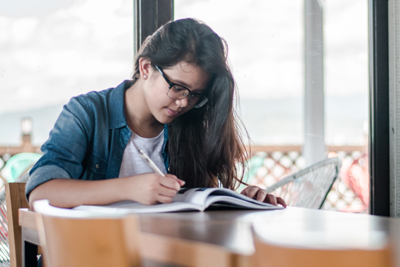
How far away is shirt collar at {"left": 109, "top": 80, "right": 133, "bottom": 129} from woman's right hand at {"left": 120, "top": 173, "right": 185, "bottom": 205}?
405 mm

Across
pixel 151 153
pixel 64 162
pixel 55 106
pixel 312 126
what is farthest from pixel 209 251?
pixel 312 126

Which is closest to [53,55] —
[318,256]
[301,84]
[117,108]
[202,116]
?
[117,108]

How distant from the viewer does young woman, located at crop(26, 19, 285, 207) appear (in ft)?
3.27

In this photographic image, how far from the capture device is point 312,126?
7.07 ft

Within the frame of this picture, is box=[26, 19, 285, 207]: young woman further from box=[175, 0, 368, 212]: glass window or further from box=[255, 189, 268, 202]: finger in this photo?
box=[175, 0, 368, 212]: glass window

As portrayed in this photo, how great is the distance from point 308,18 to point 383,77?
49cm

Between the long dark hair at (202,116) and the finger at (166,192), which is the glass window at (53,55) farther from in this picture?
the finger at (166,192)

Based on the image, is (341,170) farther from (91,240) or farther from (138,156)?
(91,240)

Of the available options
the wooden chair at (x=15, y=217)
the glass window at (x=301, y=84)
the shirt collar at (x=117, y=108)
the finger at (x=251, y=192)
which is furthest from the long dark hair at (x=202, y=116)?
the glass window at (x=301, y=84)

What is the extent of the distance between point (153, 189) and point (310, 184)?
93 cm

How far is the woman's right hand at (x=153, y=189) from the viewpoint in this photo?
76cm

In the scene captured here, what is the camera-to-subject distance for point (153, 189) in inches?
30.1

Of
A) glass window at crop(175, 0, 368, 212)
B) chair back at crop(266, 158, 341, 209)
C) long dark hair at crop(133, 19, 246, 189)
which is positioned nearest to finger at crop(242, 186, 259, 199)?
long dark hair at crop(133, 19, 246, 189)

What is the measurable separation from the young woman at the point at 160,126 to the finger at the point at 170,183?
170mm
